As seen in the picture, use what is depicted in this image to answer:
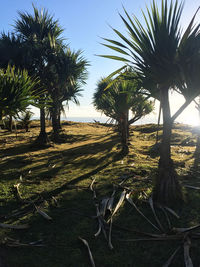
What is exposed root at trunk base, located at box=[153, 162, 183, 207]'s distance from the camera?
3559 millimetres

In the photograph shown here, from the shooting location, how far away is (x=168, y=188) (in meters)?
3.56

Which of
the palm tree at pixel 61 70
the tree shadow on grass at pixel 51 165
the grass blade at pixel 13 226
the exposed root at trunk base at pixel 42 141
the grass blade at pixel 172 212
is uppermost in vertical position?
the palm tree at pixel 61 70

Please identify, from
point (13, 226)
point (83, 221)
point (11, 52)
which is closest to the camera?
point (13, 226)

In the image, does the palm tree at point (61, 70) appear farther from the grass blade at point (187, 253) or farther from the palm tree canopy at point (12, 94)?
the grass blade at point (187, 253)

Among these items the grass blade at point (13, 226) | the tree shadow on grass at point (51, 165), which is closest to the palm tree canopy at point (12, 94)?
the tree shadow on grass at point (51, 165)

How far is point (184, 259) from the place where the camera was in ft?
7.03

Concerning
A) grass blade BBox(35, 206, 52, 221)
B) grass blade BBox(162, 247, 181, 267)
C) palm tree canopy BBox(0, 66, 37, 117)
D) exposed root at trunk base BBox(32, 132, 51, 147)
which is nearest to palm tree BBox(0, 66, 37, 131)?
palm tree canopy BBox(0, 66, 37, 117)

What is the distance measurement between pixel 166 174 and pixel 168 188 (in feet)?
0.86

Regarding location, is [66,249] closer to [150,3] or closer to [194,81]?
[194,81]

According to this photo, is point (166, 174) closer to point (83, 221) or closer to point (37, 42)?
point (83, 221)

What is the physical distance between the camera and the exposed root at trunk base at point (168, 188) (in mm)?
3559

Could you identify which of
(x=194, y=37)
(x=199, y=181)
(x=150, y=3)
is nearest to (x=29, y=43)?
(x=150, y=3)

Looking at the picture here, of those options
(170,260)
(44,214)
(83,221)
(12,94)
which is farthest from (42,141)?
(170,260)

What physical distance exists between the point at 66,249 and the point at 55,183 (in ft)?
8.94
